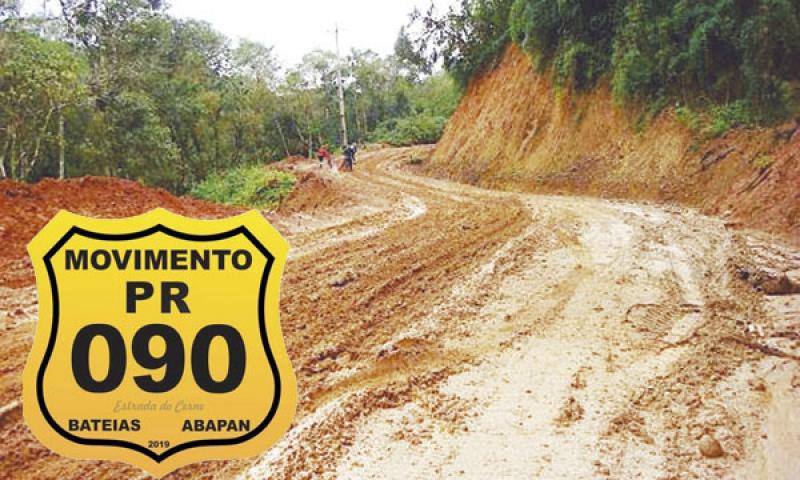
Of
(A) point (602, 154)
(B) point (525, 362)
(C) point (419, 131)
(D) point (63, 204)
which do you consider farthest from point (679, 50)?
(C) point (419, 131)

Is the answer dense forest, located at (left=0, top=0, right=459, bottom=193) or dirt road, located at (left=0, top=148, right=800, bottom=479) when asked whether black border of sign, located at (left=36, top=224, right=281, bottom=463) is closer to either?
dirt road, located at (left=0, top=148, right=800, bottom=479)

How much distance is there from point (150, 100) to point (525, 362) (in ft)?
68.1

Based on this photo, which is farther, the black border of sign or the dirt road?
the dirt road

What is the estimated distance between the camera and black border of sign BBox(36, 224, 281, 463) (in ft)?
4.10

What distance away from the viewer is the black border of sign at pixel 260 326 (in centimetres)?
125

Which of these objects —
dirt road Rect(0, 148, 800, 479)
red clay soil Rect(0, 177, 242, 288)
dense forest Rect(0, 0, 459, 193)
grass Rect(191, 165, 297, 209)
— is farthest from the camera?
grass Rect(191, 165, 297, 209)

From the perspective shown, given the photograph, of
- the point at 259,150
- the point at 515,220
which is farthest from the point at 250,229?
the point at 259,150

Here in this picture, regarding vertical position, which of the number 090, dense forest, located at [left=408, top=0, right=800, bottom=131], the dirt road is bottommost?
the dirt road

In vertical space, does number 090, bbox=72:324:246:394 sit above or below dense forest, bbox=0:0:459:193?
below

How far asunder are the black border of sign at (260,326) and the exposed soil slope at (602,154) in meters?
8.04

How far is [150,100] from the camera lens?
2153cm

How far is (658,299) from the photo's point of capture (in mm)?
5406

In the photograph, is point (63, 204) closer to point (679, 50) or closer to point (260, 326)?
point (260, 326)

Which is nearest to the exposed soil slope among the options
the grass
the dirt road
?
the dirt road
